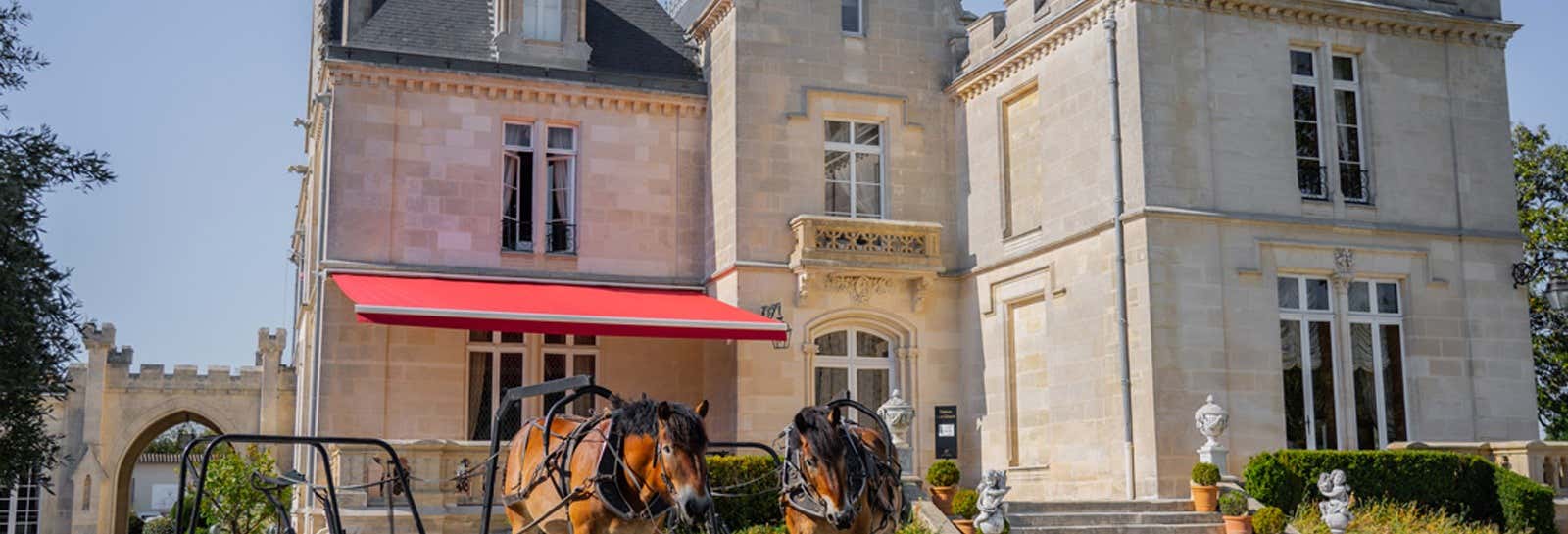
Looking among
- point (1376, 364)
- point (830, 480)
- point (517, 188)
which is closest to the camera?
point (830, 480)

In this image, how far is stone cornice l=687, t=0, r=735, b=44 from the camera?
2062 centimetres

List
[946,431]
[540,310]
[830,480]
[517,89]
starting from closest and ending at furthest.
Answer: [830,480] < [540,310] < [946,431] < [517,89]

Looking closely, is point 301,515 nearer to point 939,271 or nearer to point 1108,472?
point 939,271

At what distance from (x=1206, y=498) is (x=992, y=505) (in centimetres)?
281

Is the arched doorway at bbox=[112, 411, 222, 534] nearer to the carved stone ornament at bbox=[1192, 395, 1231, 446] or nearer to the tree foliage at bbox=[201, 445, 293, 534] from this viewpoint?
the tree foliage at bbox=[201, 445, 293, 534]

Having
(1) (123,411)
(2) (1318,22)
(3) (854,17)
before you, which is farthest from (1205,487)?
(1) (123,411)

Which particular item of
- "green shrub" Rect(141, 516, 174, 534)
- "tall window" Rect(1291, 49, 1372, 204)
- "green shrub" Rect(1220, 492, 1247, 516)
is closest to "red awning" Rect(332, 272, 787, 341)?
"green shrub" Rect(1220, 492, 1247, 516)

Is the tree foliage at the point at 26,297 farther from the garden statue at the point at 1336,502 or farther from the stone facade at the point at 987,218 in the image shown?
the garden statue at the point at 1336,502

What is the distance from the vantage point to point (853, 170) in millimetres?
20953

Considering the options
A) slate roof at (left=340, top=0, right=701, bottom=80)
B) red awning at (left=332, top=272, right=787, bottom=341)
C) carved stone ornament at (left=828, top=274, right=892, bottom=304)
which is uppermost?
slate roof at (left=340, top=0, right=701, bottom=80)

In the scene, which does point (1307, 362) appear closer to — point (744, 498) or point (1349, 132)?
point (1349, 132)

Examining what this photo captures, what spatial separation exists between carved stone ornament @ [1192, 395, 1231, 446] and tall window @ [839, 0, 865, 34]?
7.91 metres

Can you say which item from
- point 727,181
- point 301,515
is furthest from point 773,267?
point 301,515

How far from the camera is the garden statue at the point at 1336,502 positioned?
48.0ft
